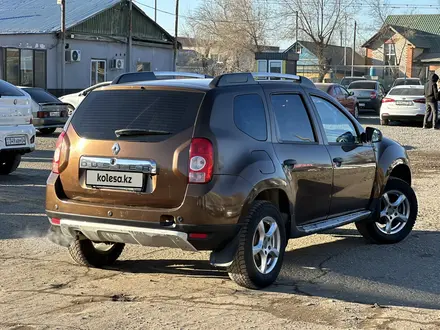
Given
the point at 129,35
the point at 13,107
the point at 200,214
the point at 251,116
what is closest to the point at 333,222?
the point at 251,116

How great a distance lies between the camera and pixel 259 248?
607 cm

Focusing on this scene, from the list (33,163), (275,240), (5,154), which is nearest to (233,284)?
(275,240)

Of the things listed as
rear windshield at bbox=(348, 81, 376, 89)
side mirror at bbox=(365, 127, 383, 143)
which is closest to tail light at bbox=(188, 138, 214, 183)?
side mirror at bbox=(365, 127, 383, 143)

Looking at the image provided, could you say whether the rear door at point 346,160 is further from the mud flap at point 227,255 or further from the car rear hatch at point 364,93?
the car rear hatch at point 364,93

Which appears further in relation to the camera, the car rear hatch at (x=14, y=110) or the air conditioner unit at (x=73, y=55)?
the air conditioner unit at (x=73, y=55)

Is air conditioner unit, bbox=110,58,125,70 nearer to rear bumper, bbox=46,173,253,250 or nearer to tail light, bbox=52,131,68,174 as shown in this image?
tail light, bbox=52,131,68,174

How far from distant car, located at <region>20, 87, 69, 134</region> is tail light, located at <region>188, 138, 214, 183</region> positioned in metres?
15.0

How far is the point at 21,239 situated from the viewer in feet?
25.9

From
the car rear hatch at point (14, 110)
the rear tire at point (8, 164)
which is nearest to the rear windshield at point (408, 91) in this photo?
the rear tire at point (8, 164)

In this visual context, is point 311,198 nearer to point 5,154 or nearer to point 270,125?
point 270,125

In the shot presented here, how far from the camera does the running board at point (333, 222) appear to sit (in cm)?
675

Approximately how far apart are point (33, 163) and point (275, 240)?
9.59 meters

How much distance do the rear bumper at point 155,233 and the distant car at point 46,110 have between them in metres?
14.6

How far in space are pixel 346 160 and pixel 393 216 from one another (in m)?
1.19
